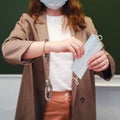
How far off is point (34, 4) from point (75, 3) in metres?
0.20

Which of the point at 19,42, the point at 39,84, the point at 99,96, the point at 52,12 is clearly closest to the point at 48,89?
the point at 39,84

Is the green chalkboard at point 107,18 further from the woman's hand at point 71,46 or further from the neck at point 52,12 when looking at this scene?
the woman's hand at point 71,46

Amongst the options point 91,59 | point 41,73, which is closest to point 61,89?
point 41,73

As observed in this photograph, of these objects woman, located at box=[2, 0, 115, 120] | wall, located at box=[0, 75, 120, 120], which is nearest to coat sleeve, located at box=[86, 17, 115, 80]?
woman, located at box=[2, 0, 115, 120]

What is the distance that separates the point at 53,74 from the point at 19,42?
23 cm

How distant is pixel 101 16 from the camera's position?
1.53m

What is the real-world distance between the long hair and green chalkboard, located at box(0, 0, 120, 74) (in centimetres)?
33

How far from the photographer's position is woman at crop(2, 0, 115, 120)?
3.55ft

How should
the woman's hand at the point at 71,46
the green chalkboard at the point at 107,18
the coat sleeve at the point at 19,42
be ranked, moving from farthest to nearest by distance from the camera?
the green chalkboard at the point at 107,18
the coat sleeve at the point at 19,42
the woman's hand at the point at 71,46

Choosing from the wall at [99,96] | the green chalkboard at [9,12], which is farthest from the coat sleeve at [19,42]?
the wall at [99,96]

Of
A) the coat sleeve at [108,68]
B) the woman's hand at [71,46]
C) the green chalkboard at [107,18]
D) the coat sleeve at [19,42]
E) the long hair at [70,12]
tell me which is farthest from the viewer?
the green chalkboard at [107,18]

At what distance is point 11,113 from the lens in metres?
1.69

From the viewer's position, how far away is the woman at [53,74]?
3.55 ft

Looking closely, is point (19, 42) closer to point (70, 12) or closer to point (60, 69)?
point (60, 69)
